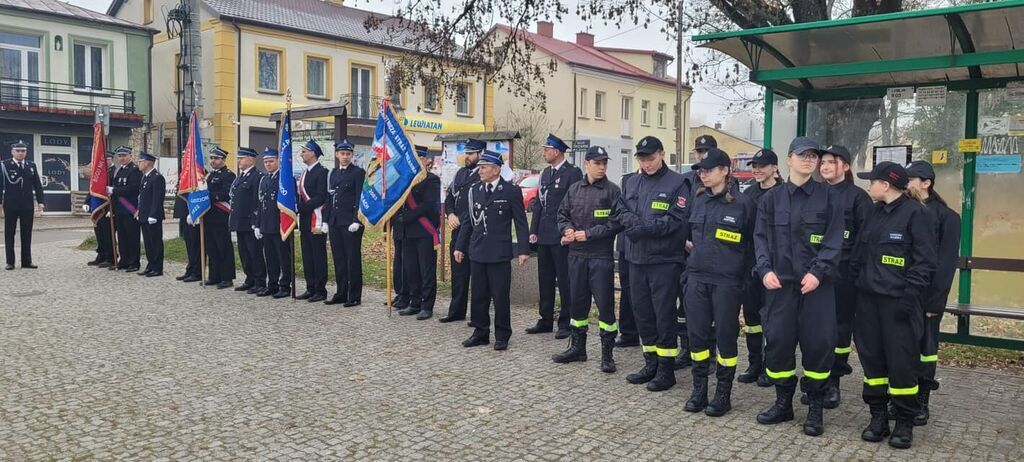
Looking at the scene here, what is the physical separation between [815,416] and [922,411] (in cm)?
80

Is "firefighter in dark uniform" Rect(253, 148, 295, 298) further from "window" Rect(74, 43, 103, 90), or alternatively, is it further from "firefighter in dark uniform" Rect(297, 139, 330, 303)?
"window" Rect(74, 43, 103, 90)

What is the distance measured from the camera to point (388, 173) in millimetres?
9203

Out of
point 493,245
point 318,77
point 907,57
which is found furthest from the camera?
point 318,77

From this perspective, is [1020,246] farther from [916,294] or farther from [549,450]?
[549,450]

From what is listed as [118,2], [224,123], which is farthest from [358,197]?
[118,2]

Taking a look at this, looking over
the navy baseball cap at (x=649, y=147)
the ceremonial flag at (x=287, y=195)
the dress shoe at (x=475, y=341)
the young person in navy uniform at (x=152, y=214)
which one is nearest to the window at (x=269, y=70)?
the young person in navy uniform at (x=152, y=214)

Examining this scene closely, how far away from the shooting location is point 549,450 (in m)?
4.75

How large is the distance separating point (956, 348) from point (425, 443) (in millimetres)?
5560

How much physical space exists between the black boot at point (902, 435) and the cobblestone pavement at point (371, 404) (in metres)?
0.07

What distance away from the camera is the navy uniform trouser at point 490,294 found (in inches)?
298

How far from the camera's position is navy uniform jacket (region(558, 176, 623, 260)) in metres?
6.64

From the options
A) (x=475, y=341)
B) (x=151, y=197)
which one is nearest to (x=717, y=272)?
(x=475, y=341)

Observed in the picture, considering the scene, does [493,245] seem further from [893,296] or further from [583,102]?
[583,102]

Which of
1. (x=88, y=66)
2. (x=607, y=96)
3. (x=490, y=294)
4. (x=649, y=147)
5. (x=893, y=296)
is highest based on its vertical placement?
(x=607, y=96)
